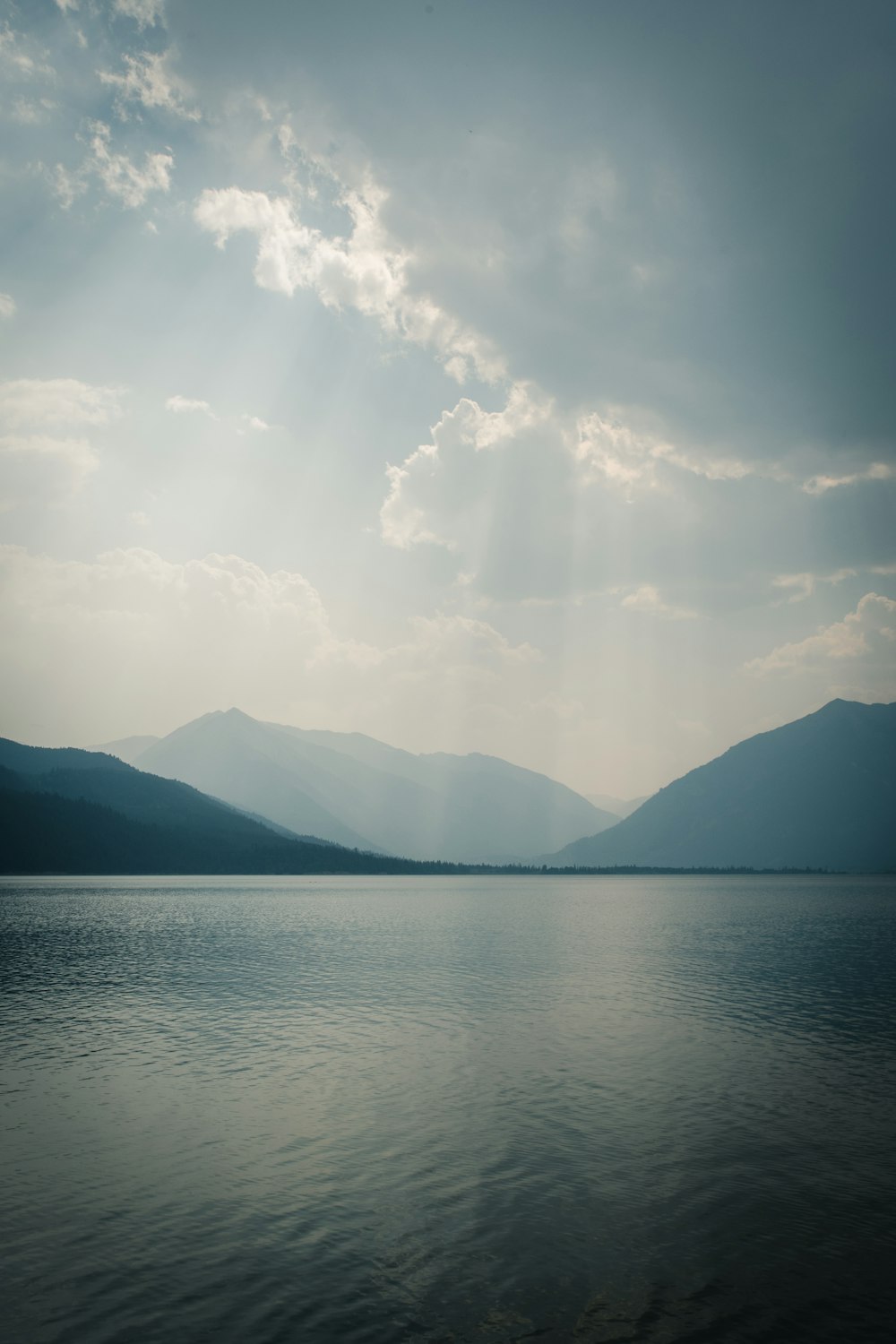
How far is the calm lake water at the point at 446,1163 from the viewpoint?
798 inches

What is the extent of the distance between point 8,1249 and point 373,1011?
37637 millimetres

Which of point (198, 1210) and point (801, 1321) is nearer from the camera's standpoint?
point (801, 1321)

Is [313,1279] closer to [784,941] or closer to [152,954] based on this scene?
[152,954]

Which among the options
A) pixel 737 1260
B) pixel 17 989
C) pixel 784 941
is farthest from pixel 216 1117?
pixel 784 941

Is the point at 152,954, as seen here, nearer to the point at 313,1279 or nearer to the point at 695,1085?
the point at 695,1085

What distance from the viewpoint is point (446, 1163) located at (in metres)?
30.2

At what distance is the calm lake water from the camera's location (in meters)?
20.3

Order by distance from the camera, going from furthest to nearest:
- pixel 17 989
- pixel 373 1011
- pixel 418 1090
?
pixel 17 989 → pixel 373 1011 → pixel 418 1090

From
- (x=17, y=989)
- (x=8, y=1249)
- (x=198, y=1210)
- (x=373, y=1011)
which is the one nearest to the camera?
(x=8, y=1249)

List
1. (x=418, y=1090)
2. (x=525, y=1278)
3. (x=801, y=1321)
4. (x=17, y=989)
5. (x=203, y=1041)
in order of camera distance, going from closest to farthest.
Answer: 1. (x=801, y=1321)
2. (x=525, y=1278)
3. (x=418, y=1090)
4. (x=203, y=1041)
5. (x=17, y=989)

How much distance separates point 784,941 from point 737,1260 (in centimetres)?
9873

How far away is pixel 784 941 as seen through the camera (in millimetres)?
110812

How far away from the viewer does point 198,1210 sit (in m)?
26.2

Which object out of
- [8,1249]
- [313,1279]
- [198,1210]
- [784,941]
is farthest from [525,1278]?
[784,941]
